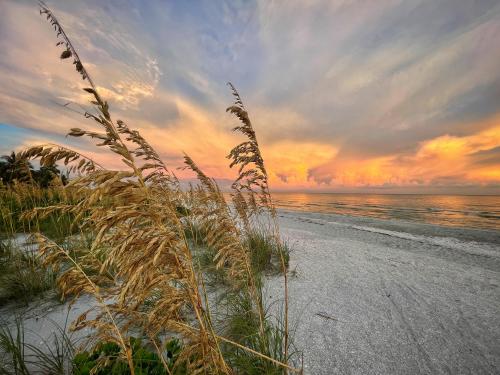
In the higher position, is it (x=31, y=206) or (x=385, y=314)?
(x=31, y=206)

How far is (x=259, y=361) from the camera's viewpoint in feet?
8.99

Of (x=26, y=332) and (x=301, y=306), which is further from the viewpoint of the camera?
(x=301, y=306)

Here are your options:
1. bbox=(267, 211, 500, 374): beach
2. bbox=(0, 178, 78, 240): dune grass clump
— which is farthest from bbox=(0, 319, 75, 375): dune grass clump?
bbox=(267, 211, 500, 374): beach

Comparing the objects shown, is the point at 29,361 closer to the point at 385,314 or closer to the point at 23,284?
the point at 23,284

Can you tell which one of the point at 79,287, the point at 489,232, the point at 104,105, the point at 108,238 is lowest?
the point at 489,232

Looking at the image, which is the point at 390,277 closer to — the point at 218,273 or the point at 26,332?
the point at 218,273

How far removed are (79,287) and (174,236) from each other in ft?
3.39

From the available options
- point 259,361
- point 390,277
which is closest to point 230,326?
point 259,361

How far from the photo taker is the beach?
3.39 metres

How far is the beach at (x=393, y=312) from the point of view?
3393mm

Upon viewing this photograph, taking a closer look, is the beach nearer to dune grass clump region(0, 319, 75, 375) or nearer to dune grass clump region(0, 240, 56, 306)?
dune grass clump region(0, 319, 75, 375)

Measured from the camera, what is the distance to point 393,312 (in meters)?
4.64

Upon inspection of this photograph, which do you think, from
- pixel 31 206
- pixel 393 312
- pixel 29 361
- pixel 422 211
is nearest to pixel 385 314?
pixel 393 312

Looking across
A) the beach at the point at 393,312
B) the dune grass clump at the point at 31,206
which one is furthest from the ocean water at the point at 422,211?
the dune grass clump at the point at 31,206
